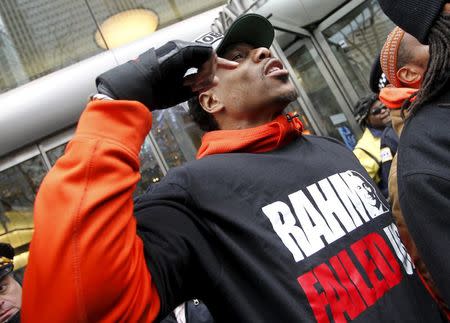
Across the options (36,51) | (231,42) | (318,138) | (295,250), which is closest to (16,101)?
(36,51)

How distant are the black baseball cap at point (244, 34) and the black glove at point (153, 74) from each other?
1.97 ft

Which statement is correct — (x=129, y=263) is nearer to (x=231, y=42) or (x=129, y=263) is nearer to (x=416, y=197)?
(x=416, y=197)

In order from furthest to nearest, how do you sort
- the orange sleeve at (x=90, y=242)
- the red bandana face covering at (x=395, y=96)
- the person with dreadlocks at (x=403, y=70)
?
the red bandana face covering at (x=395, y=96)
the person with dreadlocks at (x=403, y=70)
the orange sleeve at (x=90, y=242)

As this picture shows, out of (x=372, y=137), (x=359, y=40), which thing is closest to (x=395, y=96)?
(x=372, y=137)

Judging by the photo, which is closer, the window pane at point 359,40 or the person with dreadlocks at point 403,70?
the person with dreadlocks at point 403,70

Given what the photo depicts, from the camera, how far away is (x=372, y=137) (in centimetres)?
351

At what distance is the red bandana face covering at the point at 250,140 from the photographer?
4.27 ft

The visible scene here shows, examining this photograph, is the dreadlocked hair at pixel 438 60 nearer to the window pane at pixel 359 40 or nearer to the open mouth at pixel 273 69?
the open mouth at pixel 273 69

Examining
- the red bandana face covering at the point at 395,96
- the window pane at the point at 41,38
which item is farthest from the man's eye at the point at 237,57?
the window pane at the point at 41,38

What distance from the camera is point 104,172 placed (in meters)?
0.85

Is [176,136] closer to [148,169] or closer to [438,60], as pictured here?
[148,169]

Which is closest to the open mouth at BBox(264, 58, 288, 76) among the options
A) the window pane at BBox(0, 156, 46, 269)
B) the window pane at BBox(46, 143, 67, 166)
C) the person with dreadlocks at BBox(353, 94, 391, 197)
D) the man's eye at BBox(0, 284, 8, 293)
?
the person with dreadlocks at BBox(353, 94, 391, 197)

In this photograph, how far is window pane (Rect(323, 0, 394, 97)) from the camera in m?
4.84

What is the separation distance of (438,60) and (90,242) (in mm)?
1088
